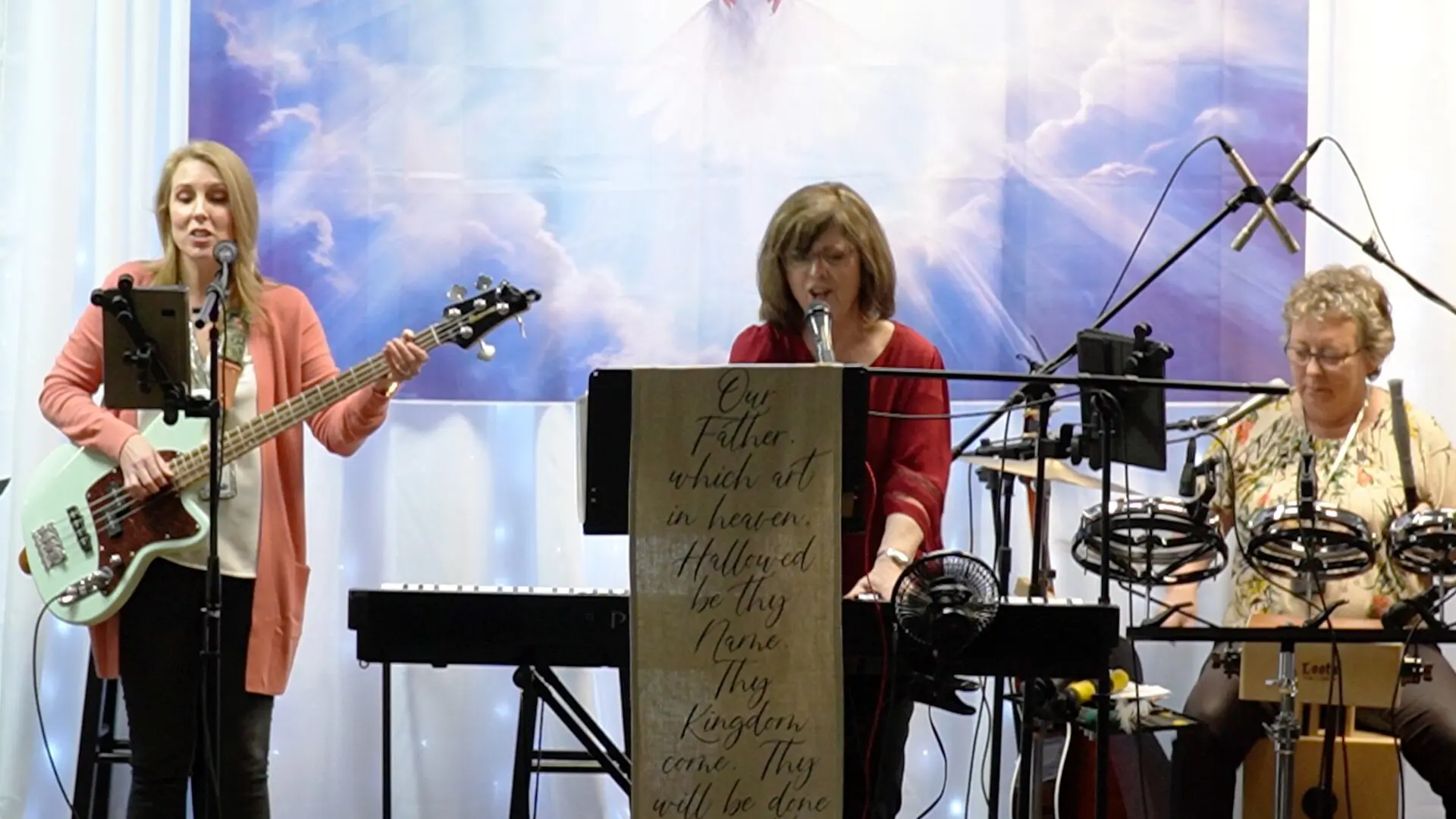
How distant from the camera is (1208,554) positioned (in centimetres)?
279

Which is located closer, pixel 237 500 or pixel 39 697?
pixel 237 500

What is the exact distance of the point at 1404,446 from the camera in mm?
3252

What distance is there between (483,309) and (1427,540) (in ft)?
5.95

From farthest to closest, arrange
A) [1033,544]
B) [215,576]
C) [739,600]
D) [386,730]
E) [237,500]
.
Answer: [237,500] → [1033,544] → [215,576] → [386,730] → [739,600]

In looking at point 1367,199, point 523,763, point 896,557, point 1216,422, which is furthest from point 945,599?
point 1367,199

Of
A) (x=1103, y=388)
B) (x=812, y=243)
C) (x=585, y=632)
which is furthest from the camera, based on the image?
(x=812, y=243)

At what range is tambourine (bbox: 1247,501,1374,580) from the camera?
2.69 metres

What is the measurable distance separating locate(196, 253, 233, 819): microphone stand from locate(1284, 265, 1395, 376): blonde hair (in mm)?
2135

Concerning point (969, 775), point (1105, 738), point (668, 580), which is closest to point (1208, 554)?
point (1105, 738)

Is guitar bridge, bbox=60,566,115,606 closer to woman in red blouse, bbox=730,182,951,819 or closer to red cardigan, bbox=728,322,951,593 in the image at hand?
woman in red blouse, bbox=730,182,951,819

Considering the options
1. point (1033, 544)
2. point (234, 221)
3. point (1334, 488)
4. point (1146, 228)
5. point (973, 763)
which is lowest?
point (973, 763)

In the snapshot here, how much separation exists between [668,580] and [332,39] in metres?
2.41

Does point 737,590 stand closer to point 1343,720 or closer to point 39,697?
point 1343,720

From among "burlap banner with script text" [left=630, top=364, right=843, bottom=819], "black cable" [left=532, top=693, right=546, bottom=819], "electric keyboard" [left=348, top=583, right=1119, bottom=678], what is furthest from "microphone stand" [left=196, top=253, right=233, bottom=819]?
"burlap banner with script text" [left=630, top=364, right=843, bottom=819]
